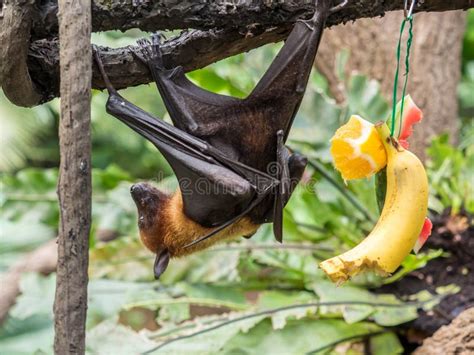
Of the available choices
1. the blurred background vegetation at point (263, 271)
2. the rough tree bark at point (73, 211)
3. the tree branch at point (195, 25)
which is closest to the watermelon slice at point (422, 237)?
the tree branch at point (195, 25)

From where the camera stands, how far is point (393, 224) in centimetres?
149

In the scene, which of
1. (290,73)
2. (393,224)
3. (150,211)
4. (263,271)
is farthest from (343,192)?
(393,224)

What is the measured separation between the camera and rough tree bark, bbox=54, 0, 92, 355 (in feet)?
4.54

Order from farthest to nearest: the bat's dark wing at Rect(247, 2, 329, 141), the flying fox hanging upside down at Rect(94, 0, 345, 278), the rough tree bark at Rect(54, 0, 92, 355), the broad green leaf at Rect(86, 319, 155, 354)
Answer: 1. the broad green leaf at Rect(86, 319, 155, 354)
2. the flying fox hanging upside down at Rect(94, 0, 345, 278)
3. the bat's dark wing at Rect(247, 2, 329, 141)
4. the rough tree bark at Rect(54, 0, 92, 355)

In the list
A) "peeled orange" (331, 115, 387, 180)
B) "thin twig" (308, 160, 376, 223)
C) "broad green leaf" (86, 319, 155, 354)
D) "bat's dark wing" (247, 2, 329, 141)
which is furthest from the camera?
"thin twig" (308, 160, 376, 223)

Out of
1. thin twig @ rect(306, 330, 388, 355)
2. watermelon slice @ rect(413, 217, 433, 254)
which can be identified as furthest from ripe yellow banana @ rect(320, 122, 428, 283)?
thin twig @ rect(306, 330, 388, 355)

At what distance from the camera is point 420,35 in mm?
3850

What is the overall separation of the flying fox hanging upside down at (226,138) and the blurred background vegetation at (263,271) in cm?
71

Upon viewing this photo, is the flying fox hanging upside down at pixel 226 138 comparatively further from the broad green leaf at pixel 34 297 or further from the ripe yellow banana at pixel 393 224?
the broad green leaf at pixel 34 297

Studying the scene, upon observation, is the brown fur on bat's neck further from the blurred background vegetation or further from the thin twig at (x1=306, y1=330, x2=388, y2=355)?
the thin twig at (x1=306, y1=330, x2=388, y2=355)

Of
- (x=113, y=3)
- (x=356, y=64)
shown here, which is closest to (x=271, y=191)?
(x=113, y=3)

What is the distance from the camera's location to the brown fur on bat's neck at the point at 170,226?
6.78ft

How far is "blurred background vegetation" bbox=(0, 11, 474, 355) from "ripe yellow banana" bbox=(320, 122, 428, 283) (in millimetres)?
1230

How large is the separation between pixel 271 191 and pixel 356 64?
2.19m
